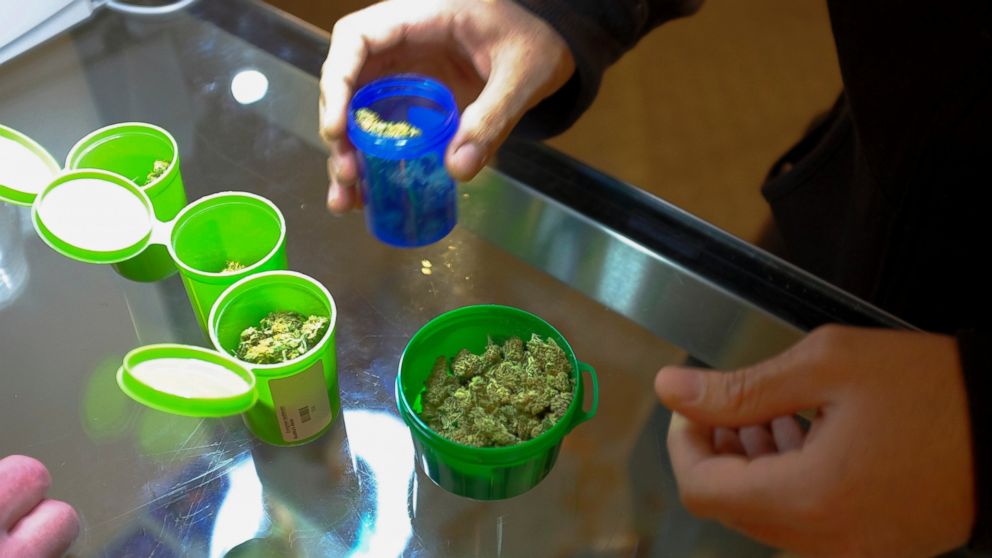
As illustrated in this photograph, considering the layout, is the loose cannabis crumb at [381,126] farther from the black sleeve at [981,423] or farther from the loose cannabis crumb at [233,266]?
the black sleeve at [981,423]

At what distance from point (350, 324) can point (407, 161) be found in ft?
0.62

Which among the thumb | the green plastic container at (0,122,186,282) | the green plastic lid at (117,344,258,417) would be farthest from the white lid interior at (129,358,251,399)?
the thumb

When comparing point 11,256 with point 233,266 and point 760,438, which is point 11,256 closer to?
point 233,266

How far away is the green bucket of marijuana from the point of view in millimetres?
668

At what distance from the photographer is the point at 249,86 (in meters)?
1.00

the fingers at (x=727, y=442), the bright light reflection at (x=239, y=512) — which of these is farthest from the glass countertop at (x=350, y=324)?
the fingers at (x=727, y=442)

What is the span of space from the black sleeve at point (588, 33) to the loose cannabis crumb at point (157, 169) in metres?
0.36

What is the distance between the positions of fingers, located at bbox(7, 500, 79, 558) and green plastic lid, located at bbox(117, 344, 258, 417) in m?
0.13

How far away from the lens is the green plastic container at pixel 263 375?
23.9 inches

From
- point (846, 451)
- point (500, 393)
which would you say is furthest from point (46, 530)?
point (846, 451)

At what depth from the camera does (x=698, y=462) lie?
0.62 m

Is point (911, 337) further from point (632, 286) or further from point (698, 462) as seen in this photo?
point (632, 286)

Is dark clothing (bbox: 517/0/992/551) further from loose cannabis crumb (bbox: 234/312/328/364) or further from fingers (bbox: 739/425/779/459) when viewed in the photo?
loose cannabis crumb (bbox: 234/312/328/364)

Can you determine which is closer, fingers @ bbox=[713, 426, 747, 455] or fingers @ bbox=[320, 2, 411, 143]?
fingers @ bbox=[713, 426, 747, 455]
